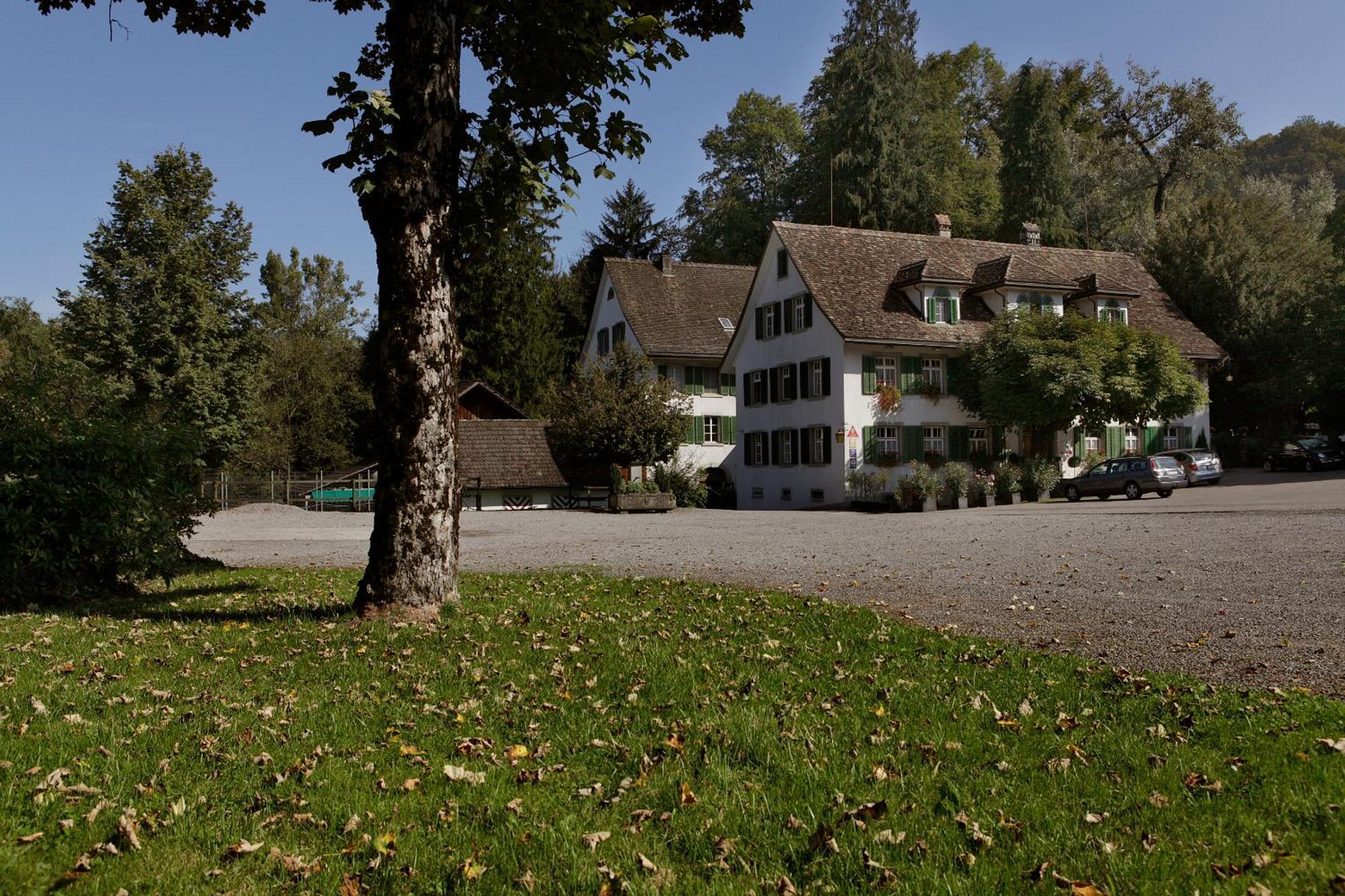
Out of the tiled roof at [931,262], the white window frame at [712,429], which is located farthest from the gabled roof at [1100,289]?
the white window frame at [712,429]

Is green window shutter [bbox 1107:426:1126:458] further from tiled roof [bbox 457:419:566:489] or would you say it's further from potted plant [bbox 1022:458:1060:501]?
tiled roof [bbox 457:419:566:489]

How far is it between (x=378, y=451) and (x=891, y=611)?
5017mm

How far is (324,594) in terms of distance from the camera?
37.3 feet

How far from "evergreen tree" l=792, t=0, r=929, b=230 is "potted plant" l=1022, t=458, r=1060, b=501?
79.3 ft

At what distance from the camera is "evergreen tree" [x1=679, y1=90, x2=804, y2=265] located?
2544 inches

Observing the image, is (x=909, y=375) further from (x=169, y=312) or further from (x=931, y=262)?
(x=169, y=312)

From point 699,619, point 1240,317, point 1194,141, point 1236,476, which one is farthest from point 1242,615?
point 1194,141

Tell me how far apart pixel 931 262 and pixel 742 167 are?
30.7 meters

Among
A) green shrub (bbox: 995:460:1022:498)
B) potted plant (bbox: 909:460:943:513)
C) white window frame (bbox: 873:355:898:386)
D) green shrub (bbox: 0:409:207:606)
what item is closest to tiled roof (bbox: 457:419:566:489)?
white window frame (bbox: 873:355:898:386)

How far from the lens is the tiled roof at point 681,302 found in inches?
Result: 1811

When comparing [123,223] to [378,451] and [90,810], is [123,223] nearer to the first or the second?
[378,451]

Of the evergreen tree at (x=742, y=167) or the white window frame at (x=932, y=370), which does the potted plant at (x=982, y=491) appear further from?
the evergreen tree at (x=742, y=167)

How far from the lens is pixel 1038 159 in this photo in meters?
56.1

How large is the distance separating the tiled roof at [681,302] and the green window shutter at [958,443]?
12.1 metres
